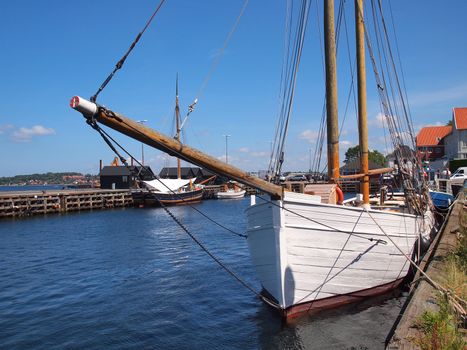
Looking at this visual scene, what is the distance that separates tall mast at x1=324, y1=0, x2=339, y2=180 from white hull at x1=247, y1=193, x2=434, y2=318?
235cm

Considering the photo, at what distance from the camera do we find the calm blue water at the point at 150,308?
8.82 m

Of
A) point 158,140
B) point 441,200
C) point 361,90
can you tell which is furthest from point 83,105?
point 441,200

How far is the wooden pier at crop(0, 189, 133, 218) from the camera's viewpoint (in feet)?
133

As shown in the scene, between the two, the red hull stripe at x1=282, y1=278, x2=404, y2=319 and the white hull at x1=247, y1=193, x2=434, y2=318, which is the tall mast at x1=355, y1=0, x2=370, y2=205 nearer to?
the white hull at x1=247, y1=193, x2=434, y2=318

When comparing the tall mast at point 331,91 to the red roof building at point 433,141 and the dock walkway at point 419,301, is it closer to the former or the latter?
the dock walkway at point 419,301

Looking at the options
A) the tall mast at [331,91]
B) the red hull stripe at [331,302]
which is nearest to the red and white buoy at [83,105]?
the red hull stripe at [331,302]

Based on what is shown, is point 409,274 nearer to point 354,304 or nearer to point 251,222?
point 354,304

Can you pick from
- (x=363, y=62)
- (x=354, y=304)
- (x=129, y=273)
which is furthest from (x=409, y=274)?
(x=129, y=273)

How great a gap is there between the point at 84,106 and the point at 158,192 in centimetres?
4636

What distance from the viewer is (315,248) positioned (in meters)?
8.59

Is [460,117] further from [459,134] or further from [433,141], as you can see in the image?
[433,141]

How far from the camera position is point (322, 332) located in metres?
8.70

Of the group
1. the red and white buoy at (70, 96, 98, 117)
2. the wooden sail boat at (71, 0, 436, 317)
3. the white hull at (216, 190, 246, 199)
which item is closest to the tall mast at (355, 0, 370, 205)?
the wooden sail boat at (71, 0, 436, 317)

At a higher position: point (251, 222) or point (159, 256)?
point (251, 222)
